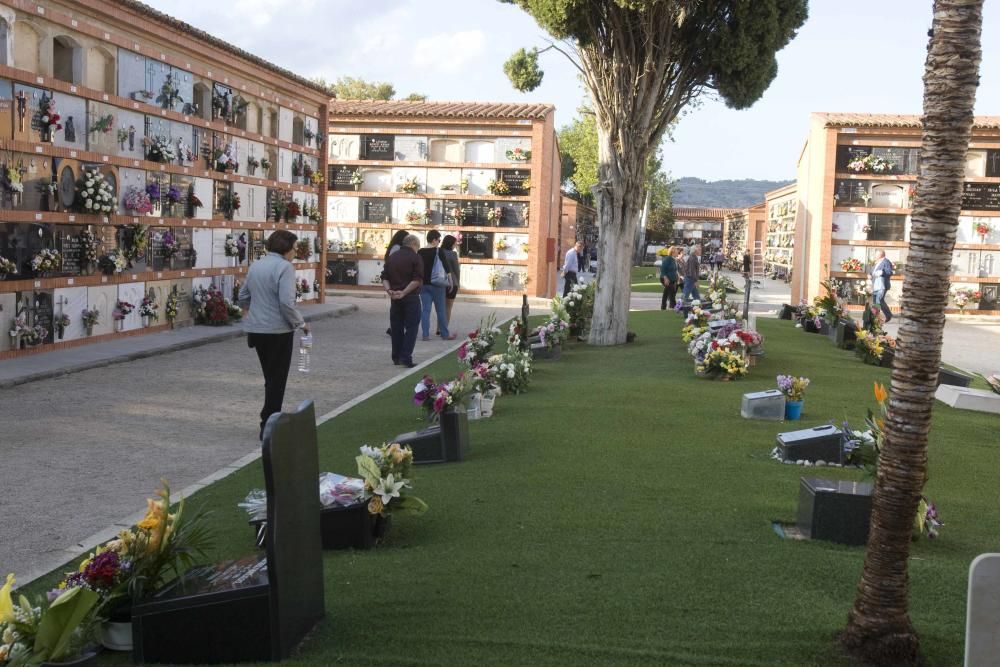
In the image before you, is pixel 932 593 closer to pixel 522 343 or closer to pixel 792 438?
pixel 792 438

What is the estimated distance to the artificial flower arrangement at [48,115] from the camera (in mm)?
12859

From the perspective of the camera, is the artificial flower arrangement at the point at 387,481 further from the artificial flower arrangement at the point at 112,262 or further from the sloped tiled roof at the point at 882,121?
the sloped tiled roof at the point at 882,121

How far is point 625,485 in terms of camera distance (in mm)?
6312

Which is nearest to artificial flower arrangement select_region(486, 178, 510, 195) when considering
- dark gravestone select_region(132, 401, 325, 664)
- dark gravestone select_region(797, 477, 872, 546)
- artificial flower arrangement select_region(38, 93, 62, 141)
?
artificial flower arrangement select_region(38, 93, 62, 141)

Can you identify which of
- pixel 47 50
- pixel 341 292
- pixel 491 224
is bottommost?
pixel 341 292

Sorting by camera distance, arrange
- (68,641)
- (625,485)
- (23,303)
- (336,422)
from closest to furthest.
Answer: (68,641) < (625,485) < (336,422) < (23,303)

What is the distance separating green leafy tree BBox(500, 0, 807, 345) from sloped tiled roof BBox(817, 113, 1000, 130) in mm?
11500

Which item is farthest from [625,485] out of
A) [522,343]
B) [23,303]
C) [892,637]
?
[23,303]

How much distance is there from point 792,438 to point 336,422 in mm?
3984

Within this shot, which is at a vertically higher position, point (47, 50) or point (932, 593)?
point (47, 50)

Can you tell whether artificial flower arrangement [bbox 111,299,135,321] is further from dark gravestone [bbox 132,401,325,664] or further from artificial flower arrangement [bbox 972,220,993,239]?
artificial flower arrangement [bbox 972,220,993,239]

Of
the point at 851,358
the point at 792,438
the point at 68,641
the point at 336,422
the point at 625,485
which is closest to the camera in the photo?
the point at 68,641

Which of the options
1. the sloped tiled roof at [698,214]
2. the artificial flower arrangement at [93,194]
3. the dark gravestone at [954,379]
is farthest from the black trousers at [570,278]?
the sloped tiled roof at [698,214]

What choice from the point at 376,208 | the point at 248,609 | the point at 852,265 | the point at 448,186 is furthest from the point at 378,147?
the point at 248,609
